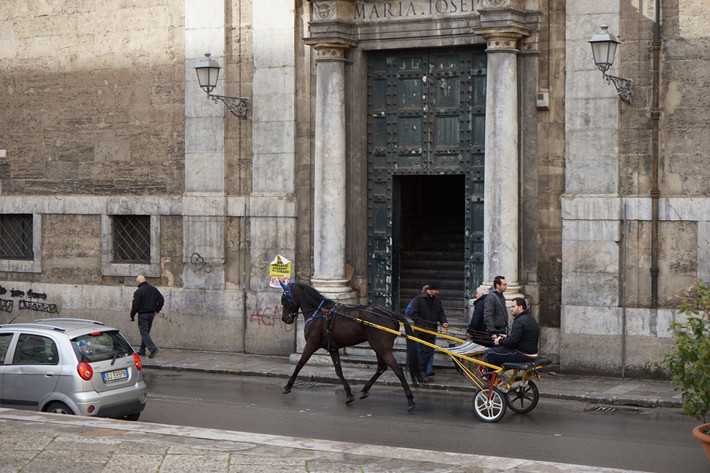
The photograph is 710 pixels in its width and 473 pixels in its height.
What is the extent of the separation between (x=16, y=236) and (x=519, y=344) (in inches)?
556

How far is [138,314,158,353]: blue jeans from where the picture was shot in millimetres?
20266

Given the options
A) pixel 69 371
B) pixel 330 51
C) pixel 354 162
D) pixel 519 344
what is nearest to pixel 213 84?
pixel 330 51

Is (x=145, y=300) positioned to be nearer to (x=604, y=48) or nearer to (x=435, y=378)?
(x=435, y=378)

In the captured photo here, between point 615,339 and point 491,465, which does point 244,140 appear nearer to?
point 615,339

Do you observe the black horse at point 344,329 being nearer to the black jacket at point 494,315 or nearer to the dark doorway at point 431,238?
the black jacket at point 494,315

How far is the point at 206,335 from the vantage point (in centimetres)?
2128

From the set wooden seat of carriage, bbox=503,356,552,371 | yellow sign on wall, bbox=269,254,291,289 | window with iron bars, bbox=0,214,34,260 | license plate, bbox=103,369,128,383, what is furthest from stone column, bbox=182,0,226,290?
wooden seat of carriage, bbox=503,356,552,371

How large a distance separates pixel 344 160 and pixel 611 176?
493 cm

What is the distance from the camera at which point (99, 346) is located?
13.2 metres

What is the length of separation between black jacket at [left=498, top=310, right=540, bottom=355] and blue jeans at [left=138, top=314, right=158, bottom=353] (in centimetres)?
843

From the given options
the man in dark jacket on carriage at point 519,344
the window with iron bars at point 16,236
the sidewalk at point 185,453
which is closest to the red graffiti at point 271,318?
the window with iron bars at point 16,236

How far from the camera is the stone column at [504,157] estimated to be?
18.2 metres

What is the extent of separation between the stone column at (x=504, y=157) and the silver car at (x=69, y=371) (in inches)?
284

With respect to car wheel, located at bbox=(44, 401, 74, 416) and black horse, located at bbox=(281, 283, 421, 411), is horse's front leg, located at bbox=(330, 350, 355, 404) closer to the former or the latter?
black horse, located at bbox=(281, 283, 421, 411)
